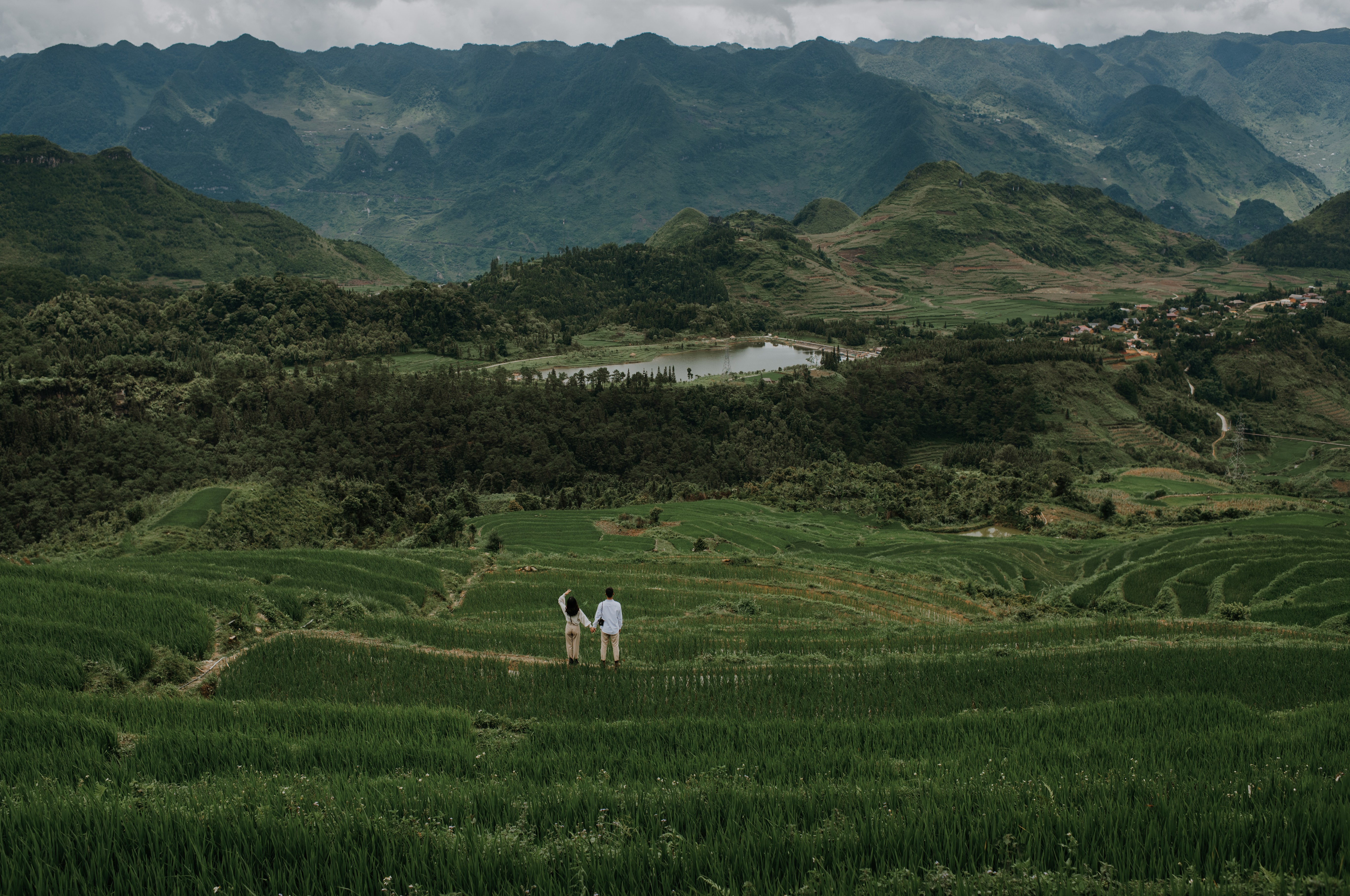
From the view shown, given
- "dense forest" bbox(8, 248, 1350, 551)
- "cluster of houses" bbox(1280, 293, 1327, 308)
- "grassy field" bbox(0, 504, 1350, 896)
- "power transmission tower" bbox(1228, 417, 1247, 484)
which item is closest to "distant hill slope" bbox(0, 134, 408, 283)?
"dense forest" bbox(8, 248, 1350, 551)

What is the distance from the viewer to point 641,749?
8.63 m

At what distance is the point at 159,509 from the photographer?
40.1 meters

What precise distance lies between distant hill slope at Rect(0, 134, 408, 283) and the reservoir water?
102 metres

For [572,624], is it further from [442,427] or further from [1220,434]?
[1220,434]

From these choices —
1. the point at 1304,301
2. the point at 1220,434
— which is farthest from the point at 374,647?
the point at 1304,301

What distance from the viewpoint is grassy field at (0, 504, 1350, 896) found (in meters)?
4.92

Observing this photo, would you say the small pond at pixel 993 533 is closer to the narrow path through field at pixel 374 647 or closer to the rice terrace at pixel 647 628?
the rice terrace at pixel 647 628

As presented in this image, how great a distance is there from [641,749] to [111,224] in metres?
209

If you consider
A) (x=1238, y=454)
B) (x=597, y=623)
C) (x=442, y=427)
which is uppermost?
(x=442, y=427)

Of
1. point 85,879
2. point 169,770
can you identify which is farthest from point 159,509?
point 85,879

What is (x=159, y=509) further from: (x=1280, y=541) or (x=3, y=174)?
(x=3, y=174)

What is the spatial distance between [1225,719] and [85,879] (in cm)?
1195

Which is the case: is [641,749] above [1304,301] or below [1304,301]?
below

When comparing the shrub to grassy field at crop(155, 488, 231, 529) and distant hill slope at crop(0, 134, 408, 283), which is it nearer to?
grassy field at crop(155, 488, 231, 529)
